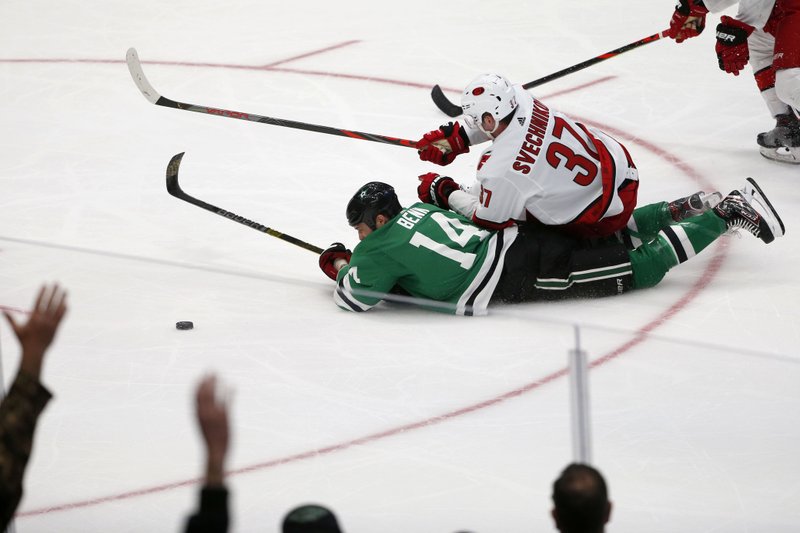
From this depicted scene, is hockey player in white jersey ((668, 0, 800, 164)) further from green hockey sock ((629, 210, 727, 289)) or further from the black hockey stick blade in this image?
green hockey sock ((629, 210, 727, 289))

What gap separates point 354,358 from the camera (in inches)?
128

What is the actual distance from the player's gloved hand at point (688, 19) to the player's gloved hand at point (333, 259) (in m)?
2.03

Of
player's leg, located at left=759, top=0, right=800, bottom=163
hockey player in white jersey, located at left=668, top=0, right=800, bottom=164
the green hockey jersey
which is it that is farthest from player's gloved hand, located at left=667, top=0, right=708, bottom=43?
the green hockey jersey

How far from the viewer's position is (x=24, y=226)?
5.16 metres

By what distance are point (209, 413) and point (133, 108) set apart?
535 cm

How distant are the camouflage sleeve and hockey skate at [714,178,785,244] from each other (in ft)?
9.56

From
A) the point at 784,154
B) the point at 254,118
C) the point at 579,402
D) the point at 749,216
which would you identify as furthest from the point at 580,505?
the point at 784,154

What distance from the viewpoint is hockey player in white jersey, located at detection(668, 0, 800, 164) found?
17.4ft

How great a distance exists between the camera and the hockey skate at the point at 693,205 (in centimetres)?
454

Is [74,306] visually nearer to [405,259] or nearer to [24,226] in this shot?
[405,259]

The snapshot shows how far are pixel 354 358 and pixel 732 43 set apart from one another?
116 inches

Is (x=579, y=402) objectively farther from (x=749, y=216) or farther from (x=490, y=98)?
(x=749, y=216)

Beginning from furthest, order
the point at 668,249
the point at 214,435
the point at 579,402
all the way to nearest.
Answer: the point at 668,249 → the point at 579,402 → the point at 214,435

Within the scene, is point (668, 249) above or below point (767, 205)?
below
